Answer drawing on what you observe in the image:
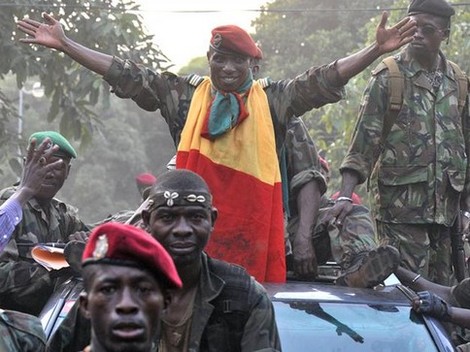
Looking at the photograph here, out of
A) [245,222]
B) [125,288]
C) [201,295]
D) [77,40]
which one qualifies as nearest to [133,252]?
[125,288]

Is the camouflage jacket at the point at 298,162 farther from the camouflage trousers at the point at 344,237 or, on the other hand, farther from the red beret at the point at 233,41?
the red beret at the point at 233,41

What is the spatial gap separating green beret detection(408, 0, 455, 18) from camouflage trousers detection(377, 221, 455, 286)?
45.4 inches

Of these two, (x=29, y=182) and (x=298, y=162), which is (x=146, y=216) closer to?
(x=29, y=182)

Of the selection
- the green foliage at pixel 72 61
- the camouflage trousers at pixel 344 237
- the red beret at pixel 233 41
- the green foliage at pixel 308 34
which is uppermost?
the green foliage at pixel 308 34

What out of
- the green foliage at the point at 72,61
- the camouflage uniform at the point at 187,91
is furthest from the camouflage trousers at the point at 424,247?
the green foliage at the point at 72,61

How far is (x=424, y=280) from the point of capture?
6.39 meters

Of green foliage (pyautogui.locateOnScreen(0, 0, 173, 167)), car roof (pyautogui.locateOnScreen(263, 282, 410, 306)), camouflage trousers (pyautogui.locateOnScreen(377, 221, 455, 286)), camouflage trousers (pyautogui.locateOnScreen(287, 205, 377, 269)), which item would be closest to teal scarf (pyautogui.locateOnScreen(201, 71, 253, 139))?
camouflage trousers (pyautogui.locateOnScreen(287, 205, 377, 269))

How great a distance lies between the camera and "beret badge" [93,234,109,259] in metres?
3.32

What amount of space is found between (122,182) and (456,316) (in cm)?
3348

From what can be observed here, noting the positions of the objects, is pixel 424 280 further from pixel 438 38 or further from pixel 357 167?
pixel 438 38

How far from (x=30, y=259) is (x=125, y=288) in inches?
127

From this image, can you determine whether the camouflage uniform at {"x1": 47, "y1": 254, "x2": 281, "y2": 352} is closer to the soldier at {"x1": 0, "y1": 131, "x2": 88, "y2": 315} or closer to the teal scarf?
the soldier at {"x1": 0, "y1": 131, "x2": 88, "y2": 315}

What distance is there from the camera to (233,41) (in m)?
6.16

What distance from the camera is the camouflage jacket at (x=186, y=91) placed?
6215mm
